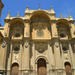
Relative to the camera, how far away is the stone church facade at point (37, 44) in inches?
809

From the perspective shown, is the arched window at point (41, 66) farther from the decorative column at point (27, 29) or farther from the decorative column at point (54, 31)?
the decorative column at point (27, 29)

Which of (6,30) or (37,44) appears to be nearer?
(6,30)

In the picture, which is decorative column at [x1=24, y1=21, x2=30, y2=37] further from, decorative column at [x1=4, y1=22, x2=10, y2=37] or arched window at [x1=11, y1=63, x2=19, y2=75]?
arched window at [x1=11, y1=63, x2=19, y2=75]

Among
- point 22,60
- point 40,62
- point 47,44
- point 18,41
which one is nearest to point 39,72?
point 40,62

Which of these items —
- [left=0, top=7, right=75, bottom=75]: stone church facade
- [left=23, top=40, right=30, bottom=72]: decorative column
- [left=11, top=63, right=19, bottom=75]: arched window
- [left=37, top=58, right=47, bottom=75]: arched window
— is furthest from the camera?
[left=37, top=58, right=47, bottom=75]: arched window

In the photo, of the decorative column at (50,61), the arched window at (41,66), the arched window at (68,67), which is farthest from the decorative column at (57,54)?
the arched window at (41,66)

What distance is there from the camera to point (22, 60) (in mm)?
21000

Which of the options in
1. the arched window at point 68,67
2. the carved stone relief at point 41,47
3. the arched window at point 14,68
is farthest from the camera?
the carved stone relief at point 41,47

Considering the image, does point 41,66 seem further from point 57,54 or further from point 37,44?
point 37,44

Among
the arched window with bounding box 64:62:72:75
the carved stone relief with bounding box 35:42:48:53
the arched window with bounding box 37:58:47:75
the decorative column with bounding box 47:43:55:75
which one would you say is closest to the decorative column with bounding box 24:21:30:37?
the carved stone relief with bounding box 35:42:48:53

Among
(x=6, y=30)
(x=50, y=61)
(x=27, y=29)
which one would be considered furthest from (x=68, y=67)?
(x=6, y=30)

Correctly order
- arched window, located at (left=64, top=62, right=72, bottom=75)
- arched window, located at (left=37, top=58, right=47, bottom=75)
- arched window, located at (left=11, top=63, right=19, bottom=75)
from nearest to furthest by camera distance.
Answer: arched window, located at (left=11, top=63, right=19, bottom=75), arched window, located at (left=64, top=62, right=72, bottom=75), arched window, located at (left=37, top=58, right=47, bottom=75)

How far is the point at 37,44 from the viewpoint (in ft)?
76.1

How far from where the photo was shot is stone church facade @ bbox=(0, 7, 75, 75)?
20547 mm
